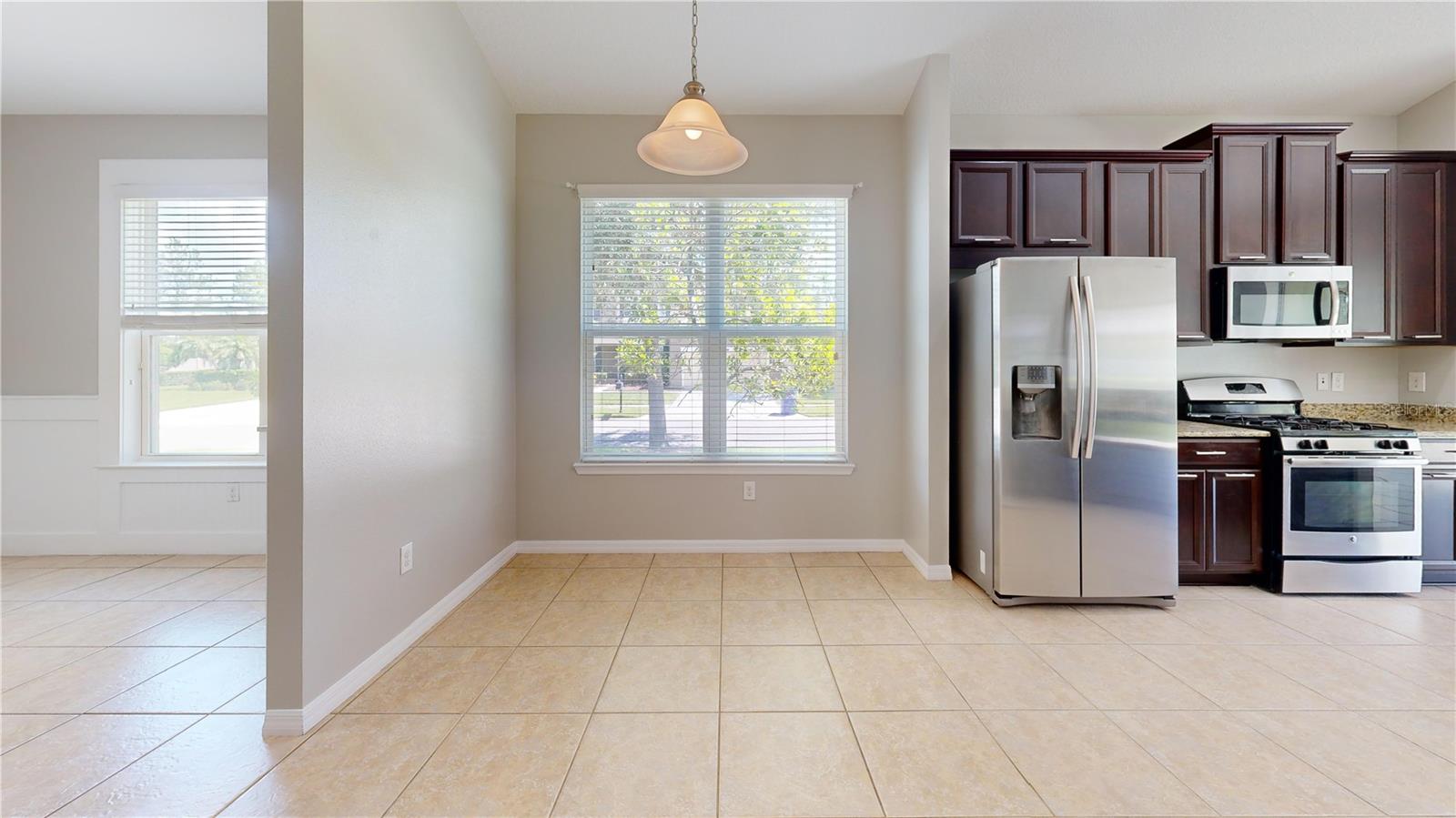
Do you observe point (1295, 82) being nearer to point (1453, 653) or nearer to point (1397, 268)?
point (1397, 268)

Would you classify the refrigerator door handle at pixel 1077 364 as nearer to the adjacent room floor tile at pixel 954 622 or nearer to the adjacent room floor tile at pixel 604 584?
the adjacent room floor tile at pixel 954 622

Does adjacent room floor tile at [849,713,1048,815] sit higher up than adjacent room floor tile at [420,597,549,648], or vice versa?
adjacent room floor tile at [420,597,549,648]

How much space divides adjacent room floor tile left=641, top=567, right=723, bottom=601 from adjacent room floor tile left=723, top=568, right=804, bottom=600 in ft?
0.19

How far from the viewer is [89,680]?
6.86ft

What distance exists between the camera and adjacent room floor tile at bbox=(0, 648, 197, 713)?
6.32ft

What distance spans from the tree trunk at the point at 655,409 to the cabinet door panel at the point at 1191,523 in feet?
10.1

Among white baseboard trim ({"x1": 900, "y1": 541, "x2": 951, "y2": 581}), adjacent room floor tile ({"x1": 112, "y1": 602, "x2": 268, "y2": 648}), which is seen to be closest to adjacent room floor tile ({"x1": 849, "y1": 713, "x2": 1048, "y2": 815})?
white baseboard trim ({"x1": 900, "y1": 541, "x2": 951, "y2": 581})

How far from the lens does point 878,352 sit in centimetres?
370

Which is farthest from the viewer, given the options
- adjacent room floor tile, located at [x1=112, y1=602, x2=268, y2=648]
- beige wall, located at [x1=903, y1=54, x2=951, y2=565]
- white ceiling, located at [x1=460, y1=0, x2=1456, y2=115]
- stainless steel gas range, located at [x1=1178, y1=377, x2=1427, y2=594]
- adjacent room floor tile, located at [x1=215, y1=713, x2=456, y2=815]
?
beige wall, located at [x1=903, y1=54, x2=951, y2=565]

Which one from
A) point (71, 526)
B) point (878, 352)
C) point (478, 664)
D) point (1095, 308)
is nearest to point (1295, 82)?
point (1095, 308)

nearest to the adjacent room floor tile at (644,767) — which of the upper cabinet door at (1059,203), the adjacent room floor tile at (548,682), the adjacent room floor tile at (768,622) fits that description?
the adjacent room floor tile at (548,682)

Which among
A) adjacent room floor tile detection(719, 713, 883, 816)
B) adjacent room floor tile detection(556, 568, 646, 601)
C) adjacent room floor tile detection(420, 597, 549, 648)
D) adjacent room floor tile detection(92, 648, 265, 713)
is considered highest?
adjacent room floor tile detection(556, 568, 646, 601)

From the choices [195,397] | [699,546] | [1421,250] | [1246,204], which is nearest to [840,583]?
[699,546]

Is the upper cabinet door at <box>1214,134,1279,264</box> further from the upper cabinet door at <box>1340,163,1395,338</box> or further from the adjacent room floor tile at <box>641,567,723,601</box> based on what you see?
the adjacent room floor tile at <box>641,567,723,601</box>
